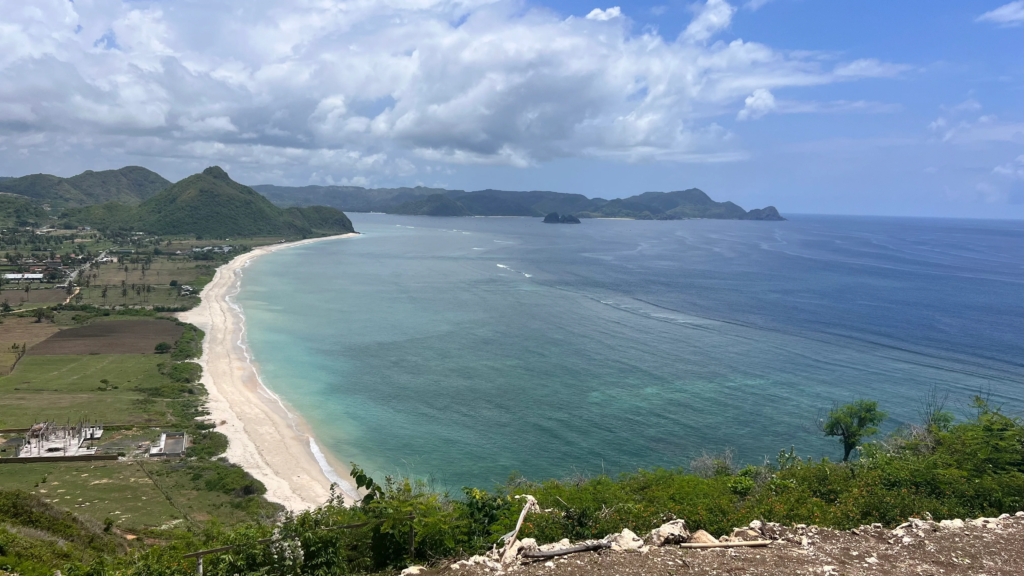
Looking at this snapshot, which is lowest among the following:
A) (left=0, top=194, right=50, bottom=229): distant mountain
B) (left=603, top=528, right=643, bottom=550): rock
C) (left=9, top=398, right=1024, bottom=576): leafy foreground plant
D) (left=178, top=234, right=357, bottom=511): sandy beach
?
(left=178, top=234, right=357, bottom=511): sandy beach

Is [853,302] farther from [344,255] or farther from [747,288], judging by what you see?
[344,255]

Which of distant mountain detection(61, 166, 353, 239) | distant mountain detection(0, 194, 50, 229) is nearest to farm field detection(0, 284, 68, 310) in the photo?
distant mountain detection(61, 166, 353, 239)

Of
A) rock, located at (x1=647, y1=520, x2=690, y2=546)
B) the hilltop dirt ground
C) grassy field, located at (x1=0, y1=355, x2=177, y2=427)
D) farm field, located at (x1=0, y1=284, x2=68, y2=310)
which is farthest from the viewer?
farm field, located at (x1=0, y1=284, x2=68, y2=310)

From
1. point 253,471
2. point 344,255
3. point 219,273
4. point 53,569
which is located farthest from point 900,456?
point 344,255

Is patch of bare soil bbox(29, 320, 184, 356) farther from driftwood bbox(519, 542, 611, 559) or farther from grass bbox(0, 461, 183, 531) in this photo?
driftwood bbox(519, 542, 611, 559)

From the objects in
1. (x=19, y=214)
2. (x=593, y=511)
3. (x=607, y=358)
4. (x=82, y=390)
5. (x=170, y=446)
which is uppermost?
(x=19, y=214)

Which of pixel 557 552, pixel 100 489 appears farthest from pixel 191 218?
pixel 557 552

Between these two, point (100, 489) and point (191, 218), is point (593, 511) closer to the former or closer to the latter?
point (100, 489)
